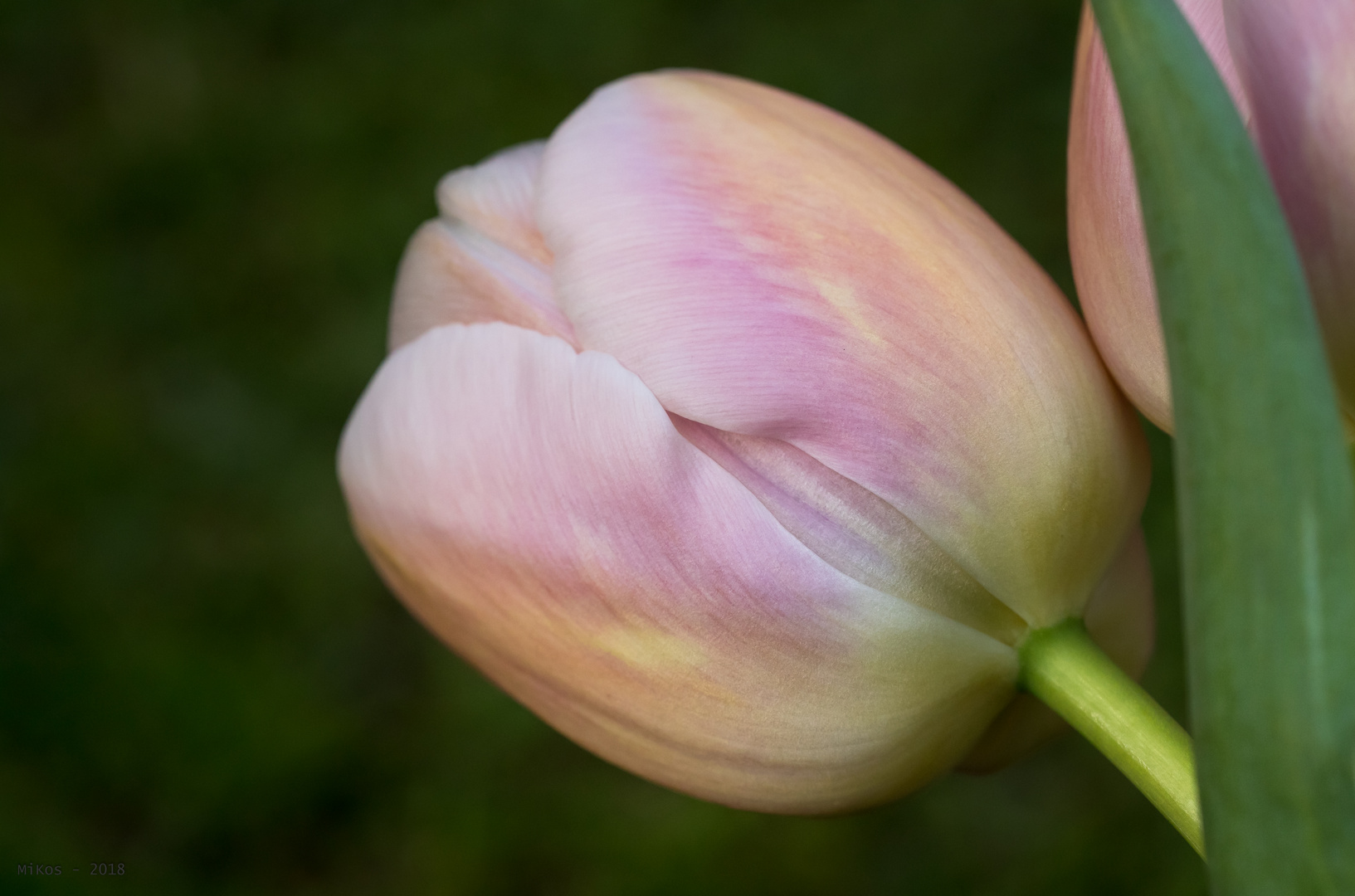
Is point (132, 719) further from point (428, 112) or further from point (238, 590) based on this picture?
point (428, 112)

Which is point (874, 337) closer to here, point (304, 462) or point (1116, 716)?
point (1116, 716)

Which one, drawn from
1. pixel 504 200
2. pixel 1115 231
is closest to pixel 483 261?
pixel 504 200

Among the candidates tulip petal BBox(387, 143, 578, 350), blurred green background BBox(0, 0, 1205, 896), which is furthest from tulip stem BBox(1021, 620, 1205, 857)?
blurred green background BBox(0, 0, 1205, 896)

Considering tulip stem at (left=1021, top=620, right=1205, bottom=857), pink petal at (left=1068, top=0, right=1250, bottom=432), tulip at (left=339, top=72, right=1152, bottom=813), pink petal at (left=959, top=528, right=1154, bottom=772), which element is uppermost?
pink petal at (left=1068, top=0, right=1250, bottom=432)

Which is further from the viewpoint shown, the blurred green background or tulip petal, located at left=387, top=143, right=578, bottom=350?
the blurred green background

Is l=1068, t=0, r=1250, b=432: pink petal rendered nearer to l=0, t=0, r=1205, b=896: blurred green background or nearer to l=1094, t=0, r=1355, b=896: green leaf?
l=1094, t=0, r=1355, b=896: green leaf

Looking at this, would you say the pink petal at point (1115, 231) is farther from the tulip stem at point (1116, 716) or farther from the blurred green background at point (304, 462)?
the blurred green background at point (304, 462)
